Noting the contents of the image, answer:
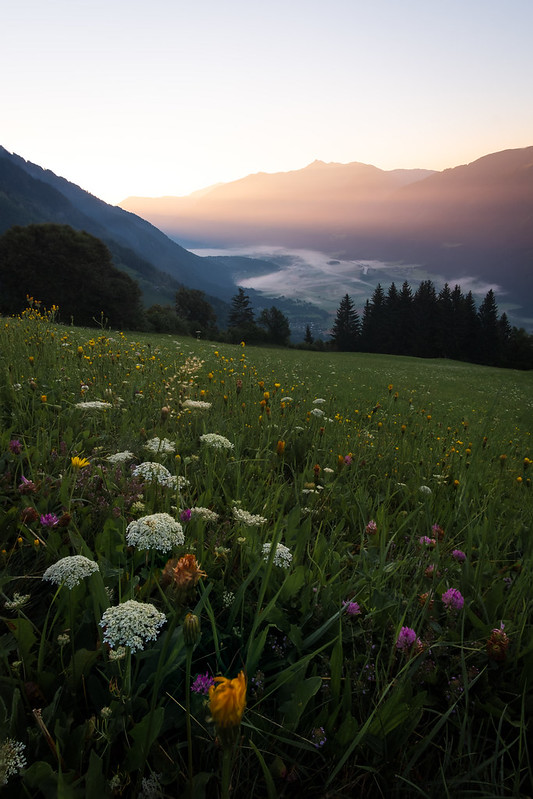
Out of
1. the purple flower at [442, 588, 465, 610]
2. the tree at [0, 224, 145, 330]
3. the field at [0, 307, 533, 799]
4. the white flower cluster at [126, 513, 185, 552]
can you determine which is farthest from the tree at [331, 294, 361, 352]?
the white flower cluster at [126, 513, 185, 552]

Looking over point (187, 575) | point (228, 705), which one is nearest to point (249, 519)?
point (187, 575)

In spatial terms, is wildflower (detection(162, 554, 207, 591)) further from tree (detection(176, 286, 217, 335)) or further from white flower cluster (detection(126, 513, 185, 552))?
tree (detection(176, 286, 217, 335))

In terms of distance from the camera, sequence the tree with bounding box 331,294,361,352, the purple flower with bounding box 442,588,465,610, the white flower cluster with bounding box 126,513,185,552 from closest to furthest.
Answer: the white flower cluster with bounding box 126,513,185,552 < the purple flower with bounding box 442,588,465,610 < the tree with bounding box 331,294,361,352

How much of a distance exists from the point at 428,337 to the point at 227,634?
79.0 meters

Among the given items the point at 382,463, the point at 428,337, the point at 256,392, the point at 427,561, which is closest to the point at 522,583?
the point at 427,561

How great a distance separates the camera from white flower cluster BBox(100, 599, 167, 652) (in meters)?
1.08

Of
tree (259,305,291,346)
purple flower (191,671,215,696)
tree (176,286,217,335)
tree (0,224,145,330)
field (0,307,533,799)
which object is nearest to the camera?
field (0,307,533,799)

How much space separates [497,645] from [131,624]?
4.04 feet

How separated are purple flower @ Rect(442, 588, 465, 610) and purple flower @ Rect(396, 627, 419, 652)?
27 centimetres

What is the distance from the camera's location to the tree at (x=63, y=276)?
163ft

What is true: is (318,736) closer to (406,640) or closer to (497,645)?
(406,640)

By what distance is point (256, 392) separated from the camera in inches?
217

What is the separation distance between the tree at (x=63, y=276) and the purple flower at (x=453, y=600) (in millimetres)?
51178

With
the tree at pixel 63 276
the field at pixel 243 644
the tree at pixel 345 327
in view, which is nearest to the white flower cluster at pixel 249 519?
the field at pixel 243 644
